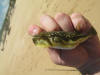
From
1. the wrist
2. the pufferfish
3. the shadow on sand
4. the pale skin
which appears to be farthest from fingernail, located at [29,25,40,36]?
the shadow on sand

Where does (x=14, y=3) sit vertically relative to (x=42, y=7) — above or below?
below

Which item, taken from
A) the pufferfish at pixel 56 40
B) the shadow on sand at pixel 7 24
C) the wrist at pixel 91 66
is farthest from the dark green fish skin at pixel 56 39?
the shadow on sand at pixel 7 24

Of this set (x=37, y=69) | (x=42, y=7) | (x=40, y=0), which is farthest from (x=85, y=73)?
(x=40, y=0)

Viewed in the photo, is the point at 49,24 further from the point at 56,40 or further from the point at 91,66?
the point at 91,66

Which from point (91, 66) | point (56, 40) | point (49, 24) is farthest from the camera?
point (91, 66)

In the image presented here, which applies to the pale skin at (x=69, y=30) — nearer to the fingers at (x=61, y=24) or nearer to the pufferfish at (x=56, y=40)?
the fingers at (x=61, y=24)

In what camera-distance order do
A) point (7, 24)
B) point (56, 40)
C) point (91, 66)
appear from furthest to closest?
1. point (7, 24)
2. point (91, 66)
3. point (56, 40)

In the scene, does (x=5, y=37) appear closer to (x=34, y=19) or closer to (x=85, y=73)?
(x=34, y=19)

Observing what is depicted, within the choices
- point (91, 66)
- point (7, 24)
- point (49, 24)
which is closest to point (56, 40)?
point (49, 24)

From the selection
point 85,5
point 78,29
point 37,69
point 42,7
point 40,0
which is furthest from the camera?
point 40,0
